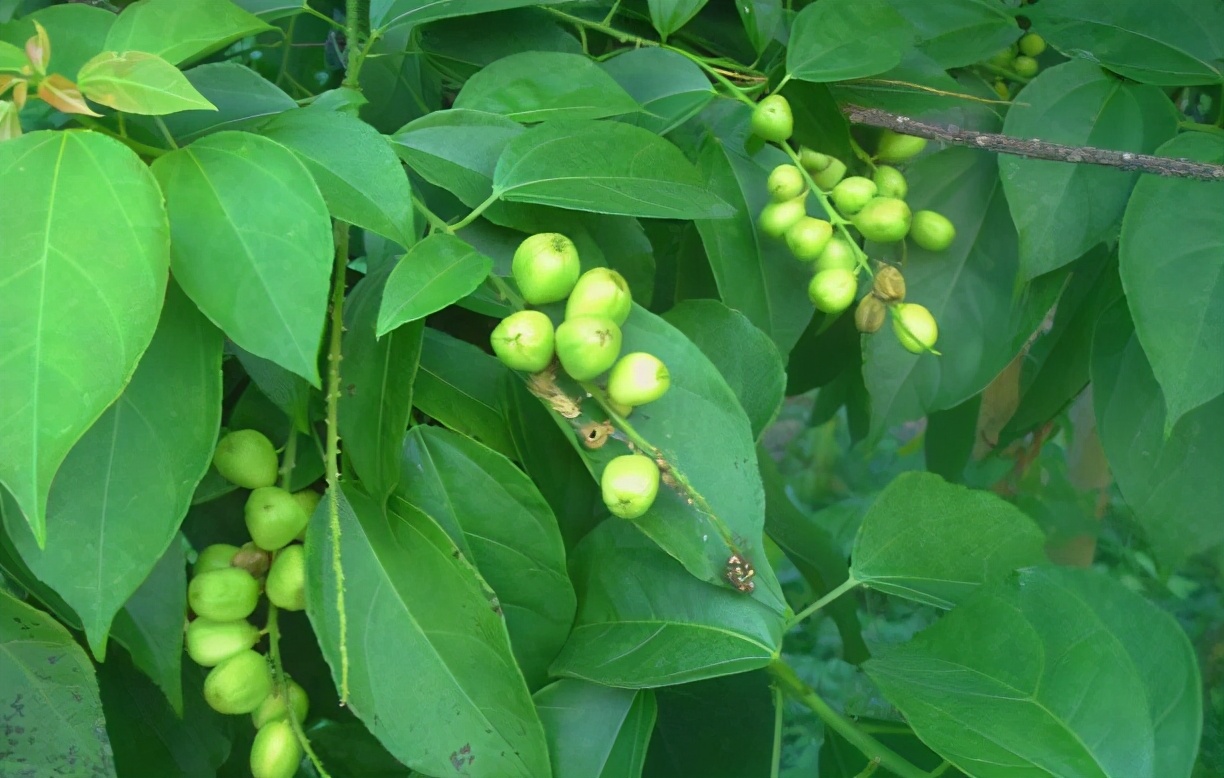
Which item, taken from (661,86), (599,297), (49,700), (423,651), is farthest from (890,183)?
(49,700)

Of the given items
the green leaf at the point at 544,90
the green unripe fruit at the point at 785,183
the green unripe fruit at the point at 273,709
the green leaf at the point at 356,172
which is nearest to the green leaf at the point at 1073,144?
the green unripe fruit at the point at 785,183

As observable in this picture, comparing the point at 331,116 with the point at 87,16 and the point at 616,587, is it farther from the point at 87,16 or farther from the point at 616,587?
the point at 616,587

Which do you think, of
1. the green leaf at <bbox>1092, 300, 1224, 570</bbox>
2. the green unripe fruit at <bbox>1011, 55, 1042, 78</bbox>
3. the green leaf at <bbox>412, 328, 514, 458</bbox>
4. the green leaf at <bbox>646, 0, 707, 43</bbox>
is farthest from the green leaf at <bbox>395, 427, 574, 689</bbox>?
the green unripe fruit at <bbox>1011, 55, 1042, 78</bbox>

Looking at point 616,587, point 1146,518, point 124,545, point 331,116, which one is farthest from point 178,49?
point 1146,518

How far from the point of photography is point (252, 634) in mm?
416

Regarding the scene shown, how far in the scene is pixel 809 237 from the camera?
1.55 feet

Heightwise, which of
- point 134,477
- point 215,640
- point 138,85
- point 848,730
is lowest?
point 848,730

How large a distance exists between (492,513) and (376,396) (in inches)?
Answer: 3.2

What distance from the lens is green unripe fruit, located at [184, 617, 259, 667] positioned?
1.33ft

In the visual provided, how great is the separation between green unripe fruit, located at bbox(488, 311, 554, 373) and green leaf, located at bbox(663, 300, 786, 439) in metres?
0.11

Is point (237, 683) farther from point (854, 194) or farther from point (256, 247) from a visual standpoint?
point (854, 194)

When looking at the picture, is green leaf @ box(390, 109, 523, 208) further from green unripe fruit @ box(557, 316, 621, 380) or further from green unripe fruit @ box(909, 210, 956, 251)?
green unripe fruit @ box(909, 210, 956, 251)

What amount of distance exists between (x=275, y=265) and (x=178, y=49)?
110 mm

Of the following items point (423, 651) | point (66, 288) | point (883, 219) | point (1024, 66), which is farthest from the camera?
point (1024, 66)
